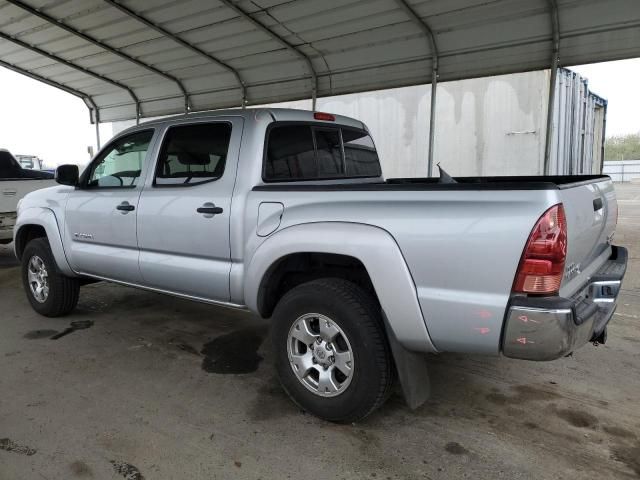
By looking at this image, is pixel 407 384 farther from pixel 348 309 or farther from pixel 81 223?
pixel 81 223

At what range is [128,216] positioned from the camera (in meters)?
3.86

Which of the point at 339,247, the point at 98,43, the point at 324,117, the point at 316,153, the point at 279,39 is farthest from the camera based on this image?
the point at 98,43

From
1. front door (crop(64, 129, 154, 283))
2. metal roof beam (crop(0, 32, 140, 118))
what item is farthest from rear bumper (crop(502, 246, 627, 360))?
metal roof beam (crop(0, 32, 140, 118))

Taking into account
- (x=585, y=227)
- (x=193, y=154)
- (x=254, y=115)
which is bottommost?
(x=585, y=227)

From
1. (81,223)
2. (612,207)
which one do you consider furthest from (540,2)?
(81,223)

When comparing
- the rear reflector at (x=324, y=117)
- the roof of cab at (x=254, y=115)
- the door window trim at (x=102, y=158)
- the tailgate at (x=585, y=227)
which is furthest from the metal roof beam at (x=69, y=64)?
the tailgate at (x=585, y=227)

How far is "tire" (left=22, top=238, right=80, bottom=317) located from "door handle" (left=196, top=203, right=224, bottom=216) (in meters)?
2.27

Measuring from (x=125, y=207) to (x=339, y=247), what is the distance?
2.10m

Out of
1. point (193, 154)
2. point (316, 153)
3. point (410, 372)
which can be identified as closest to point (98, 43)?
point (193, 154)

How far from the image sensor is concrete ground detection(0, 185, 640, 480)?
249cm

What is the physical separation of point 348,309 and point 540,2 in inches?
233

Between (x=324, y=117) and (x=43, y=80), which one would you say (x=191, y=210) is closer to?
(x=324, y=117)

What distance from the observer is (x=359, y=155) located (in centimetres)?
423

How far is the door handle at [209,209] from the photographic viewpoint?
3219 millimetres
